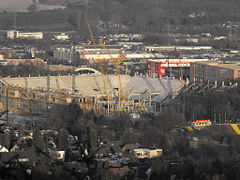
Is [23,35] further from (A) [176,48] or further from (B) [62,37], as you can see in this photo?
(A) [176,48]

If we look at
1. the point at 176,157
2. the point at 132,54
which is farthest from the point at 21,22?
the point at 176,157

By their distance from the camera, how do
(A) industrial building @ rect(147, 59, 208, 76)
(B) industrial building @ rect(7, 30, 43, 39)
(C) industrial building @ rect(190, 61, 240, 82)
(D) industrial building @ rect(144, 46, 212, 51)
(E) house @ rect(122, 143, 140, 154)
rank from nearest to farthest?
(E) house @ rect(122, 143, 140, 154), (C) industrial building @ rect(190, 61, 240, 82), (A) industrial building @ rect(147, 59, 208, 76), (D) industrial building @ rect(144, 46, 212, 51), (B) industrial building @ rect(7, 30, 43, 39)

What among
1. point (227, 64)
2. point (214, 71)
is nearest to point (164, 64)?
point (227, 64)

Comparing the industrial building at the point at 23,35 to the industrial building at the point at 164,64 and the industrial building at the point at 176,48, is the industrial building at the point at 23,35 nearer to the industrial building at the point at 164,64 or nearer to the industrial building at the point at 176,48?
the industrial building at the point at 176,48

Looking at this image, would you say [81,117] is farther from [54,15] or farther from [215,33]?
[54,15]

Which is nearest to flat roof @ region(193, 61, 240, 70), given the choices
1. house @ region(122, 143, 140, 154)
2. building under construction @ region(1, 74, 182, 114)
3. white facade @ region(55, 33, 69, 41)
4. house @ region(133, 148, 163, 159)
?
Answer: building under construction @ region(1, 74, 182, 114)

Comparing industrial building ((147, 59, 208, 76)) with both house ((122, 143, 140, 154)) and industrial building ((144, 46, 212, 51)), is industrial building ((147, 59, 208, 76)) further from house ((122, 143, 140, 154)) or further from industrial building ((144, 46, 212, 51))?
house ((122, 143, 140, 154))

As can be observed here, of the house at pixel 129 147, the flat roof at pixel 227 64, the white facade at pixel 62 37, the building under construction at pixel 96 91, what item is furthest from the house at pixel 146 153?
the white facade at pixel 62 37
